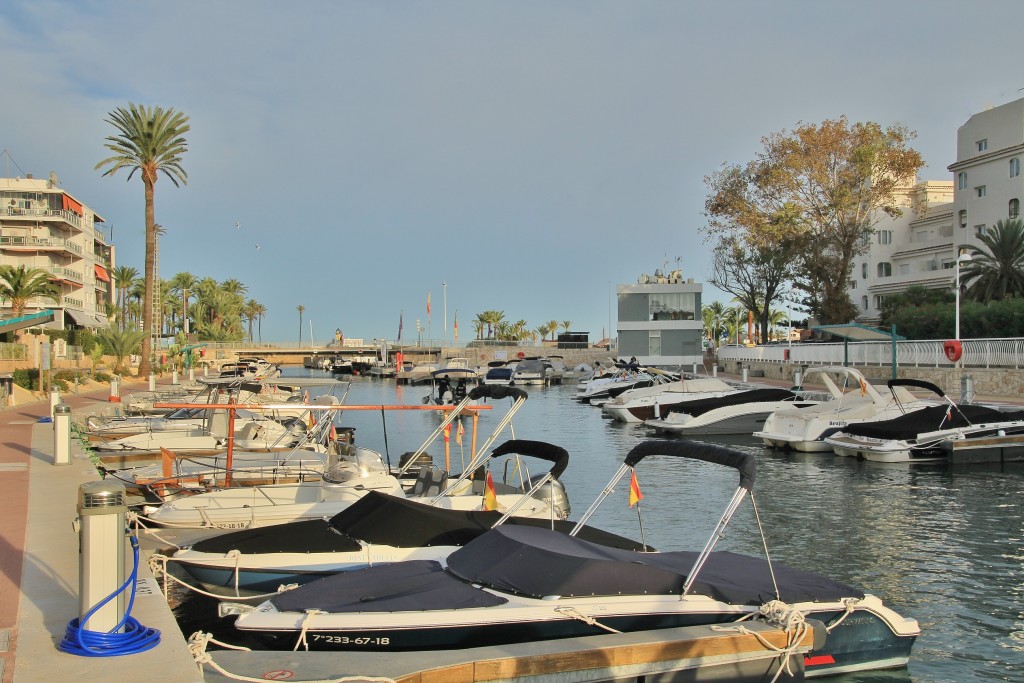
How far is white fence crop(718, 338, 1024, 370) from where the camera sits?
3650 cm

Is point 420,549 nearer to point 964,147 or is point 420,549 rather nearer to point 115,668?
point 115,668

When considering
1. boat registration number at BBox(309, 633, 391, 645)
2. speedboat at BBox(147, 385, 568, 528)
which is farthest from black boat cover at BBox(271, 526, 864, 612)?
speedboat at BBox(147, 385, 568, 528)

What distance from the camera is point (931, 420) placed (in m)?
25.1

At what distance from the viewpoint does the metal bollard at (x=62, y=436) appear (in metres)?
18.5

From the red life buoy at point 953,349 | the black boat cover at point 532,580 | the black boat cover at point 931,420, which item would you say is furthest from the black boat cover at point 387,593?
the red life buoy at point 953,349

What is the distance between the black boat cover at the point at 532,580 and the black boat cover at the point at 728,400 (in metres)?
24.6

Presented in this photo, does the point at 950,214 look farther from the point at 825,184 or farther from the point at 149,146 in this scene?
the point at 149,146

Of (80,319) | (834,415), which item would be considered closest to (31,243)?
(80,319)

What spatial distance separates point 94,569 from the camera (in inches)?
265

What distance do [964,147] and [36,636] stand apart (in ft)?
246

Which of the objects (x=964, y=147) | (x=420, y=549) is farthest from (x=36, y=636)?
(x=964, y=147)

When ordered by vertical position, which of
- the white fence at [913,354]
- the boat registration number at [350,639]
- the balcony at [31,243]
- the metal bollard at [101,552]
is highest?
the balcony at [31,243]

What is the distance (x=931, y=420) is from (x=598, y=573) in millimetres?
19909

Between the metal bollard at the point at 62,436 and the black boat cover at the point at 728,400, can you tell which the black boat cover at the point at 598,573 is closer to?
the metal bollard at the point at 62,436
